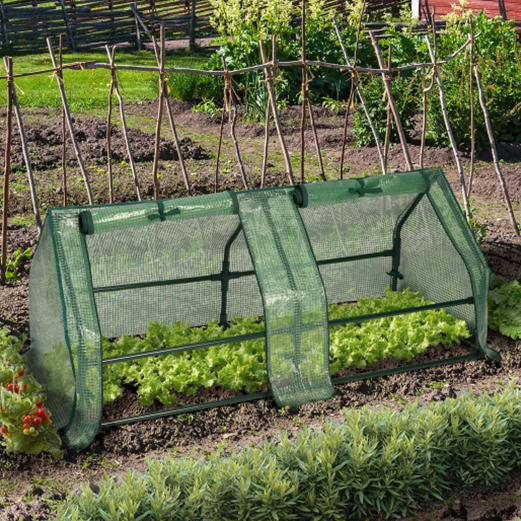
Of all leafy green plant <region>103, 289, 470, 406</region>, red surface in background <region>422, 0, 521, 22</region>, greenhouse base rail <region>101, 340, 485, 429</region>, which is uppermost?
red surface in background <region>422, 0, 521, 22</region>

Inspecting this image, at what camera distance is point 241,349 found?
4.26 metres

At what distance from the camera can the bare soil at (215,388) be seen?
3.21 m

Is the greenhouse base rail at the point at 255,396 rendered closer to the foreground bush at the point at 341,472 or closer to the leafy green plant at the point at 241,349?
the leafy green plant at the point at 241,349

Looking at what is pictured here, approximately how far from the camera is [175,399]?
3873 mm

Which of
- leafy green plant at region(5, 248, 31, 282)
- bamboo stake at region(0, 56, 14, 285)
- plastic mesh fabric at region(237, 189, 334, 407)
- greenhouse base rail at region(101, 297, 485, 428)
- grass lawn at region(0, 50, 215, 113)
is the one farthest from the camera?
grass lawn at region(0, 50, 215, 113)

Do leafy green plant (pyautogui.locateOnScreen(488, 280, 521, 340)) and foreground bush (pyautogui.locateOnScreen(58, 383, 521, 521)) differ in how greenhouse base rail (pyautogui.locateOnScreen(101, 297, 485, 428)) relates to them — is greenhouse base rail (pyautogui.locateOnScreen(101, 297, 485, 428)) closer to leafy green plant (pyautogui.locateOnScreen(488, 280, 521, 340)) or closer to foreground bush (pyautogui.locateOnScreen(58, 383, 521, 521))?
leafy green plant (pyautogui.locateOnScreen(488, 280, 521, 340))

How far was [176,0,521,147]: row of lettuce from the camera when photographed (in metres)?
8.79

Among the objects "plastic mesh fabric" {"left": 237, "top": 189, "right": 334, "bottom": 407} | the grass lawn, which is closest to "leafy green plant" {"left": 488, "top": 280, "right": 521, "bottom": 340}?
"plastic mesh fabric" {"left": 237, "top": 189, "right": 334, "bottom": 407}

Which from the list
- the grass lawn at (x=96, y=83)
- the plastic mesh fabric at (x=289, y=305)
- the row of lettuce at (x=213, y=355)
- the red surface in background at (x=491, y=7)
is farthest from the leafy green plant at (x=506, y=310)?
the red surface in background at (x=491, y=7)

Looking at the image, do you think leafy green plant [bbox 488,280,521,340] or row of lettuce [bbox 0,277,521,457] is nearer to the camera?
row of lettuce [bbox 0,277,521,457]

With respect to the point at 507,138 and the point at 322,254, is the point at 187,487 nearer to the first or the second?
the point at 322,254

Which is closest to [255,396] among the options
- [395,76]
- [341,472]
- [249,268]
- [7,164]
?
[341,472]

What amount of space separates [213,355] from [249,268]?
3.01ft

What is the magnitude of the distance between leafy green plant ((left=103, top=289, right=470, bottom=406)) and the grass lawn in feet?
22.2
